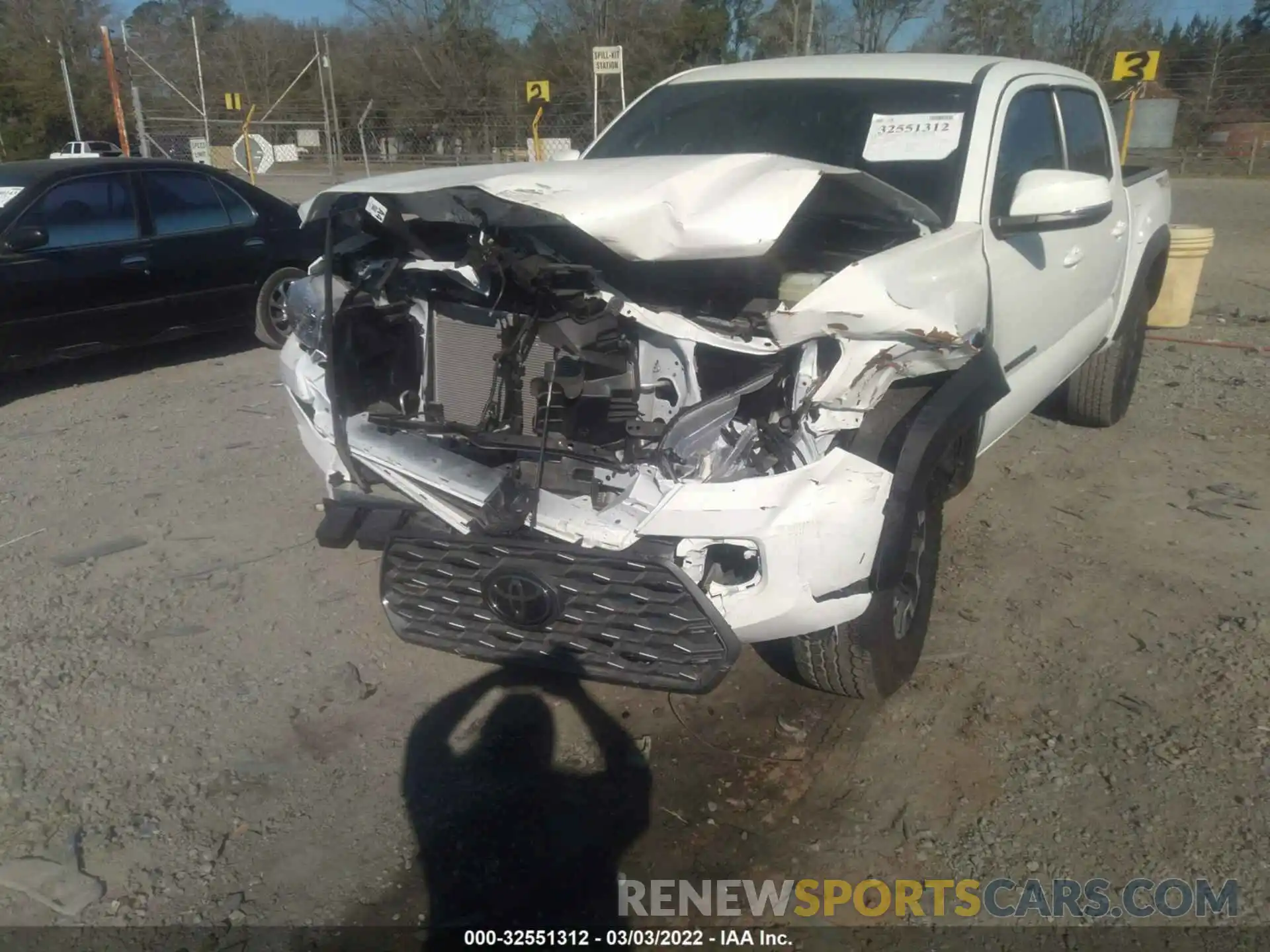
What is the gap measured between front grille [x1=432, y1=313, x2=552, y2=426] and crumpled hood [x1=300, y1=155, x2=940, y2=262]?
1.21ft

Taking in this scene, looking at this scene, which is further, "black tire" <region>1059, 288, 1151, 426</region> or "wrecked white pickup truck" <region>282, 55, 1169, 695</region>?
"black tire" <region>1059, 288, 1151, 426</region>

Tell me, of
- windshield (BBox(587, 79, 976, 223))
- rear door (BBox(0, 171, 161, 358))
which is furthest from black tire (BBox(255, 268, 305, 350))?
windshield (BBox(587, 79, 976, 223))

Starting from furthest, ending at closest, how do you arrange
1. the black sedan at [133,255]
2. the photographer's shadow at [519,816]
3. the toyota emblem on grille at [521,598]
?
the black sedan at [133,255], the toyota emblem on grille at [521,598], the photographer's shadow at [519,816]

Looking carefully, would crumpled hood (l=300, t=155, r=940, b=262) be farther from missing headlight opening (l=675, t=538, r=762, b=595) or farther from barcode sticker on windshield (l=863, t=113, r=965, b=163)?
barcode sticker on windshield (l=863, t=113, r=965, b=163)

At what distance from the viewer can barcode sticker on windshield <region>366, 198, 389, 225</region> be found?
2654 mm

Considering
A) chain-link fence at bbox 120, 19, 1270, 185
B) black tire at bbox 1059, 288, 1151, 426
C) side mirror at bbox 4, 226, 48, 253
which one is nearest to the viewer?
black tire at bbox 1059, 288, 1151, 426

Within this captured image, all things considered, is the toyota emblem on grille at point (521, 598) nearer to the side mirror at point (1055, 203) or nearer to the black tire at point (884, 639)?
the black tire at point (884, 639)

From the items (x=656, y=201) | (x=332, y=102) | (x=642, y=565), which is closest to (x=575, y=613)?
(x=642, y=565)

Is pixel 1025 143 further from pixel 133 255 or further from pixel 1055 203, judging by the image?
pixel 133 255

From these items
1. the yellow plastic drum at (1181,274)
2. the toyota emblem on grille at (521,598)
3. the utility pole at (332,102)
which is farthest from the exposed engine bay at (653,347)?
the utility pole at (332,102)

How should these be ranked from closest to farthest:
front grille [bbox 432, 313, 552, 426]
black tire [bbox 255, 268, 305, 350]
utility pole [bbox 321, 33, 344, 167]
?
front grille [bbox 432, 313, 552, 426]
black tire [bbox 255, 268, 305, 350]
utility pole [bbox 321, 33, 344, 167]

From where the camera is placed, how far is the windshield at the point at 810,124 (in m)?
3.51

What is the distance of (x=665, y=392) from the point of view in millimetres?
2760

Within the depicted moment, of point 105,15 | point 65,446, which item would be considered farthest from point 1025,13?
point 65,446
